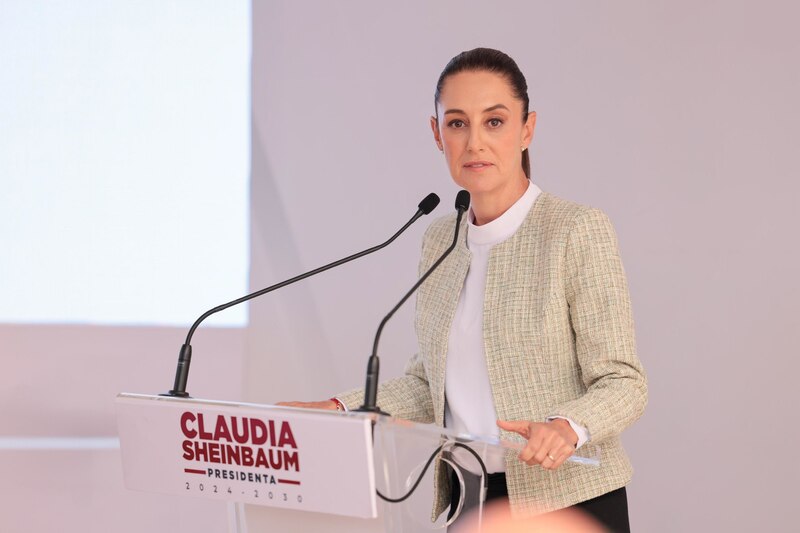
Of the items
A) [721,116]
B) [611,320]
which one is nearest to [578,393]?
[611,320]

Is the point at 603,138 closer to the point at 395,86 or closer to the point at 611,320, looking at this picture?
the point at 395,86

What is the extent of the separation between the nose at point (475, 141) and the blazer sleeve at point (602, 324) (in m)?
0.24

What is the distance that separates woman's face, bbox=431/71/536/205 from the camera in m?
1.80

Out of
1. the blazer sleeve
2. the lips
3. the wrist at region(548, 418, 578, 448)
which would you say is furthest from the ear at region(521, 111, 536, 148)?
the wrist at region(548, 418, 578, 448)

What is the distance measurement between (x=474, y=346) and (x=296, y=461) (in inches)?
22.5

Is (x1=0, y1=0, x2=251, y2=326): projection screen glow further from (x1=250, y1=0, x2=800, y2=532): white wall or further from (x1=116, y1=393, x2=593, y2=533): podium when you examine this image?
(x1=116, y1=393, x2=593, y2=533): podium

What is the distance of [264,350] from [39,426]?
2.60 ft

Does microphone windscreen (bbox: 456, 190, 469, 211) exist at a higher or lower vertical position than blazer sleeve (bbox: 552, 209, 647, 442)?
higher

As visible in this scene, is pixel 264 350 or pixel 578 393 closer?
pixel 578 393

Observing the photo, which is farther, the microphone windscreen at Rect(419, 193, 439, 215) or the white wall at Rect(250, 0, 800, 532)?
the white wall at Rect(250, 0, 800, 532)

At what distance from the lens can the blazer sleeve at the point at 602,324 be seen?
5.11 ft

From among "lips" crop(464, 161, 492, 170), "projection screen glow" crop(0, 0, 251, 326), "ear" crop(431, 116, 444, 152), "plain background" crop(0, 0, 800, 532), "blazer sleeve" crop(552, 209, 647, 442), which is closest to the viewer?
"blazer sleeve" crop(552, 209, 647, 442)

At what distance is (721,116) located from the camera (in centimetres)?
320

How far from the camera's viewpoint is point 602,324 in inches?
63.2
